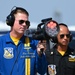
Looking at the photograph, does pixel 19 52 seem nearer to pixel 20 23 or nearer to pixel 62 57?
pixel 20 23

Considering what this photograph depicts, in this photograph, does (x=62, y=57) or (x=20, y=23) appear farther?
(x=62, y=57)

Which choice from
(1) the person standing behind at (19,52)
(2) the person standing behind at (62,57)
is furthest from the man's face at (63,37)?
(1) the person standing behind at (19,52)

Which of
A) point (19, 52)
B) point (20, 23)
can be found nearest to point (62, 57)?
point (19, 52)

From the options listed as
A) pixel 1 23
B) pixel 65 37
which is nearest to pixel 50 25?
pixel 65 37

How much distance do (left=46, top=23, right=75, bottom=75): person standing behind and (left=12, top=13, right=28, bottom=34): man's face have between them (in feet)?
2.52

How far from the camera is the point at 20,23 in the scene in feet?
13.1

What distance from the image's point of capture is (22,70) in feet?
13.2

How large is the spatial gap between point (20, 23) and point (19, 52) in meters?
0.34

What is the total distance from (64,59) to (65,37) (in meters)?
0.30

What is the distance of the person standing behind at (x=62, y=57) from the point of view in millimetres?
4648

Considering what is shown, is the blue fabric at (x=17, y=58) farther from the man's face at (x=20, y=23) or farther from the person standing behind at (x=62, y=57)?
the person standing behind at (x=62, y=57)

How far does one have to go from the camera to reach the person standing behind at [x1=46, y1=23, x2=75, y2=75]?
15.3 ft

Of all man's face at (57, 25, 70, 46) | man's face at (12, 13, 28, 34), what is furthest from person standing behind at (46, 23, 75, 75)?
man's face at (12, 13, 28, 34)

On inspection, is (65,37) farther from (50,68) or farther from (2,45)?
(2,45)
